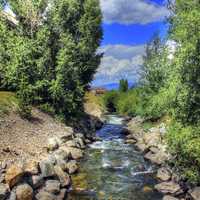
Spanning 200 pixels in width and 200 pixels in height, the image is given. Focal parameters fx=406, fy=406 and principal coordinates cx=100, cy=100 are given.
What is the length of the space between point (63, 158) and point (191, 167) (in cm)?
1210

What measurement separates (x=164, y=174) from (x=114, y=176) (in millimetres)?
4012

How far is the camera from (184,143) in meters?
26.7

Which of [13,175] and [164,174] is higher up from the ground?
[13,175]

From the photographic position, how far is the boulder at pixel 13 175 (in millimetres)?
24766

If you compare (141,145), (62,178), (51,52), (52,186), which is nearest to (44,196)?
(52,186)

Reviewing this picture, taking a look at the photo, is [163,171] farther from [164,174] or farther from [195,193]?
[195,193]

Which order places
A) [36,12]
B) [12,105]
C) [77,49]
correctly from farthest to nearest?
[77,49]
[36,12]
[12,105]

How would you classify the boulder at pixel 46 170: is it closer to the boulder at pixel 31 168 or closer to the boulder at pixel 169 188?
the boulder at pixel 31 168

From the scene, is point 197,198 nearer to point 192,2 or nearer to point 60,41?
point 192,2

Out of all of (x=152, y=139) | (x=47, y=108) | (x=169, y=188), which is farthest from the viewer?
(x=47, y=108)

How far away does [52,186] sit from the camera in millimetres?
26984

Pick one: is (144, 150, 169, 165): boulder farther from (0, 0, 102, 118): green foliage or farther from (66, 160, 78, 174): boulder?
(0, 0, 102, 118): green foliage

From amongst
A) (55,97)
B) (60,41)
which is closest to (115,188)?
(55,97)

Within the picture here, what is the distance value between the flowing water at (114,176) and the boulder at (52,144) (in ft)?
9.36
